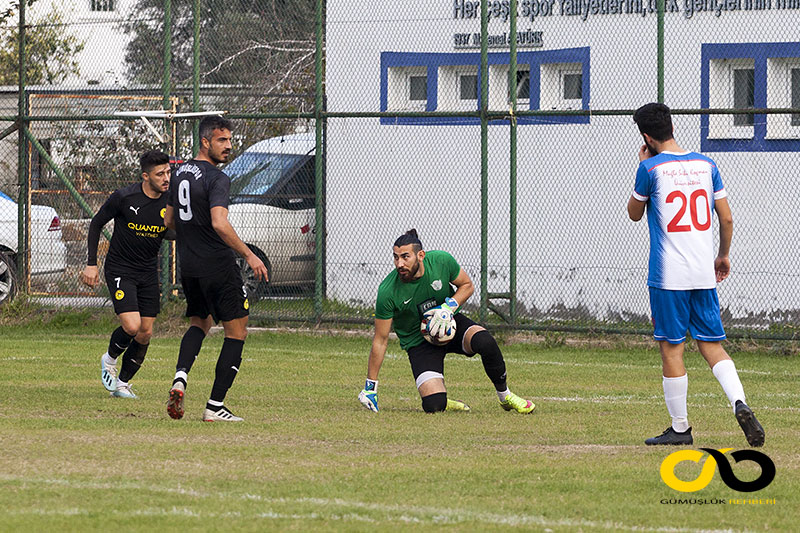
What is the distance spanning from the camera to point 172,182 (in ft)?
30.7

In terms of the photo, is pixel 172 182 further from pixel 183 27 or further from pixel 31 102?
pixel 183 27

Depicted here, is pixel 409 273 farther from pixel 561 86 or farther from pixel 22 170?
pixel 22 170

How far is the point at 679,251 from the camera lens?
8.05 metres

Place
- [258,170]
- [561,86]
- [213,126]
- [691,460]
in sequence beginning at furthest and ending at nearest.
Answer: [561,86] → [258,170] → [213,126] → [691,460]

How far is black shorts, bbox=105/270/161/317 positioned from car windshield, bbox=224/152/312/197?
596 centimetres

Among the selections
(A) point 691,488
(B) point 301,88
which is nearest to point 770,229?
(B) point 301,88

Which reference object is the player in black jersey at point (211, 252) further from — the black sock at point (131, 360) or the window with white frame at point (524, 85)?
the window with white frame at point (524, 85)

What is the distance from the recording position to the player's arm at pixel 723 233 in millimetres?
8133

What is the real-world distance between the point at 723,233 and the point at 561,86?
10.0 meters

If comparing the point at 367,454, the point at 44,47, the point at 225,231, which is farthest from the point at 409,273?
the point at 44,47

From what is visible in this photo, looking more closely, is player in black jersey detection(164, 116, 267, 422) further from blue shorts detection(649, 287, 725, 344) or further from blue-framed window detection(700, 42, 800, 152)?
blue-framed window detection(700, 42, 800, 152)

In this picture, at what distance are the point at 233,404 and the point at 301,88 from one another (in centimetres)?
940

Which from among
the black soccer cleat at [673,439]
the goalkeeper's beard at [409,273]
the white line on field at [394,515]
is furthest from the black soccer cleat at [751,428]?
the goalkeeper's beard at [409,273]

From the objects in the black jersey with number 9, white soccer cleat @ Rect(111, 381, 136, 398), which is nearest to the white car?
white soccer cleat @ Rect(111, 381, 136, 398)
